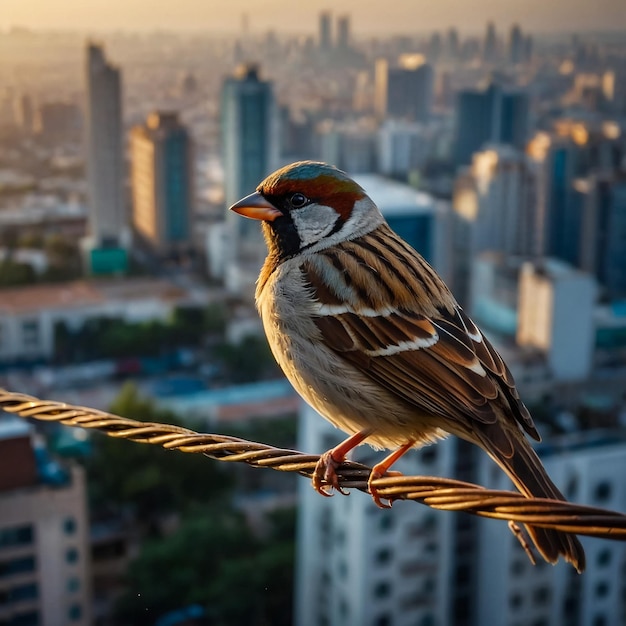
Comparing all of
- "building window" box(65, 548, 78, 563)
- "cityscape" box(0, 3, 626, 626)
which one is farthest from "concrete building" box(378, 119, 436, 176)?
"building window" box(65, 548, 78, 563)

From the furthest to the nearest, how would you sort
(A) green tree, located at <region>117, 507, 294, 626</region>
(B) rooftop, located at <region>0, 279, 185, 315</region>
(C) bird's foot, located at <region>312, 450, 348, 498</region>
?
1. (B) rooftop, located at <region>0, 279, 185, 315</region>
2. (A) green tree, located at <region>117, 507, 294, 626</region>
3. (C) bird's foot, located at <region>312, 450, 348, 498</region>

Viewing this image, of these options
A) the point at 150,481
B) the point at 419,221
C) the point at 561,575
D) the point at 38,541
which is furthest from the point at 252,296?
the point at 419,221

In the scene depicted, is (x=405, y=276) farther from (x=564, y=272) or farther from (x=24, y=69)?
(x=24, y=69)

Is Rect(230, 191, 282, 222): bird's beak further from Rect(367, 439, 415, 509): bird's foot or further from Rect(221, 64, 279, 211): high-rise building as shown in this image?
Rect(221, 64, 279, 211): high-rise building

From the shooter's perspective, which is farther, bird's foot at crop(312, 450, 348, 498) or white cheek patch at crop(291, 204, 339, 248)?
white cheek patch at crop(291, 204, 339, 248)

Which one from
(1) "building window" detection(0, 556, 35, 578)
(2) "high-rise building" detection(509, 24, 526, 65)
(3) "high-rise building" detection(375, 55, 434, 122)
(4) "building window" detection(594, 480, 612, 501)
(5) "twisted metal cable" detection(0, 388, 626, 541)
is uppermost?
(5) "twisted metal cable" detection(0, 388, 626, 541)

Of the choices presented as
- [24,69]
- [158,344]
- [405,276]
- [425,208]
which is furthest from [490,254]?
[405,276]

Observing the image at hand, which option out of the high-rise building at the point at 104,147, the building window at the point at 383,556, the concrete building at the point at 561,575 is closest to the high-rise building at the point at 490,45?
the high-rise building at the point at 104,147
